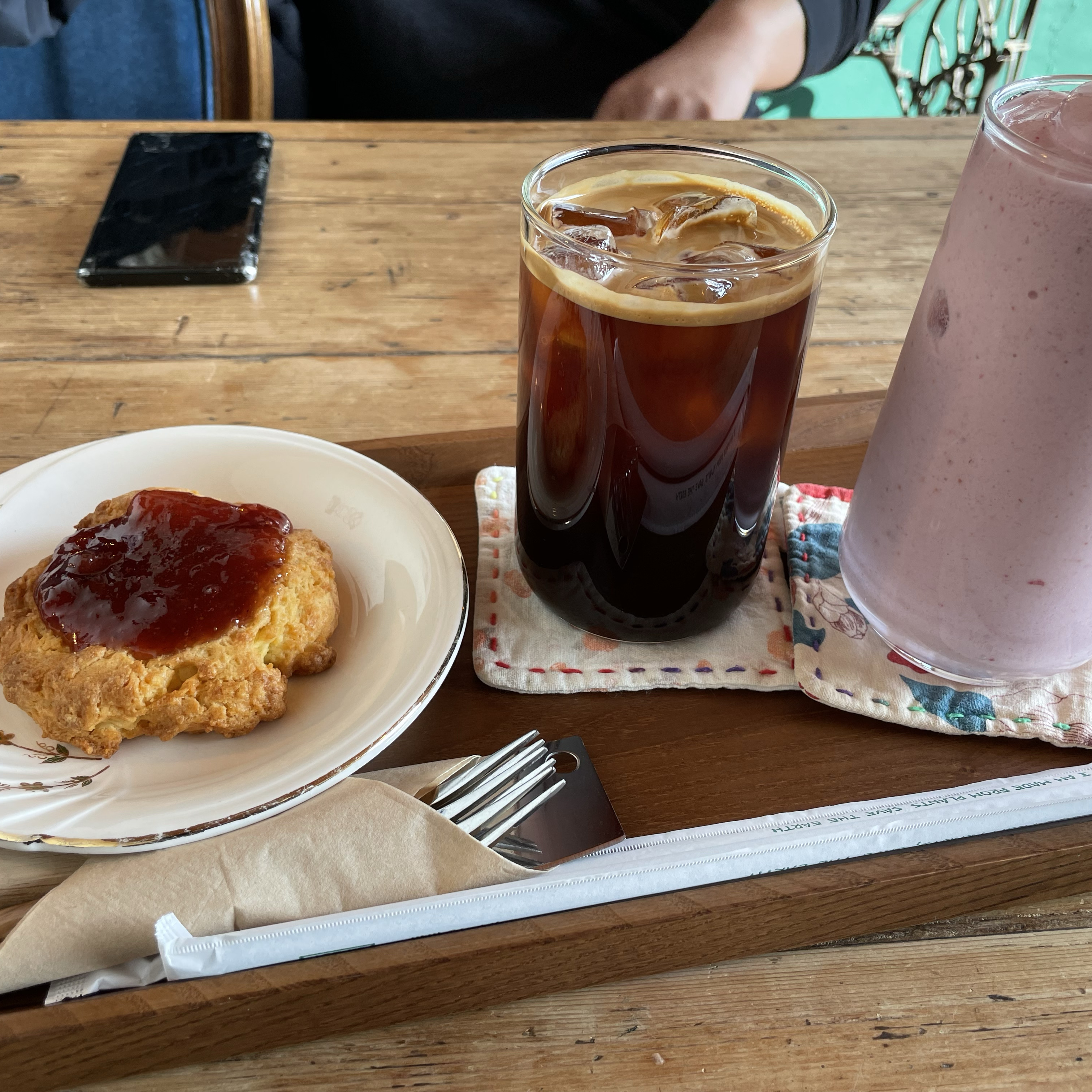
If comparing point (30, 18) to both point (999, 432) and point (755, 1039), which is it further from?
point (755, 1039)

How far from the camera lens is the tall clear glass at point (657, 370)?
0.55m

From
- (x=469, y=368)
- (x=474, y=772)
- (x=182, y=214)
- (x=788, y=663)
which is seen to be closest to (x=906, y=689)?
(x=788, y=663)

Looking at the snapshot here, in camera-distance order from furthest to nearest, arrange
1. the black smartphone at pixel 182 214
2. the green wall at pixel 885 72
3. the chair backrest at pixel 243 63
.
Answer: the green wall at pixel 885 72, the chair backrest at pixel 243 63, the black smartphone at pixel 182 214

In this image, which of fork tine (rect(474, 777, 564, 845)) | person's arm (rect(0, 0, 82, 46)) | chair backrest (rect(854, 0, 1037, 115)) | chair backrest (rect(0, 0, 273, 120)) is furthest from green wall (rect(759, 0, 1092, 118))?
fork tine (rect(474, 777, 564, 845))

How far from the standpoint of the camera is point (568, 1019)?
0.52 metres

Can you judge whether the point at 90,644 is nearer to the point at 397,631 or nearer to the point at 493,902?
the point at 397,631

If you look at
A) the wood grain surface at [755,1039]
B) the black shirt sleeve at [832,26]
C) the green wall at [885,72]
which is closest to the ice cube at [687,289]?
the wood grain surface at [755,1039]

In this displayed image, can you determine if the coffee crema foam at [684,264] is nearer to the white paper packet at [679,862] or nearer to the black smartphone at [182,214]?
the white paper packet at [679,862]

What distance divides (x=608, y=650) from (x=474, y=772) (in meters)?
0.16

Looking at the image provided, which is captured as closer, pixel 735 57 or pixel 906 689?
pixel 906 689

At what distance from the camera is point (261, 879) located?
0.51 m

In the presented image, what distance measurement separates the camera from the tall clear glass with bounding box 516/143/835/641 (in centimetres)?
55

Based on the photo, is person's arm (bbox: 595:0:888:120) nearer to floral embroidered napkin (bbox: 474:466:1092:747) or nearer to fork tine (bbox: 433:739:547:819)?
floral embroidered napkin (bbox: 474:466:1092:747)

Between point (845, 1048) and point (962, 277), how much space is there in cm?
42
